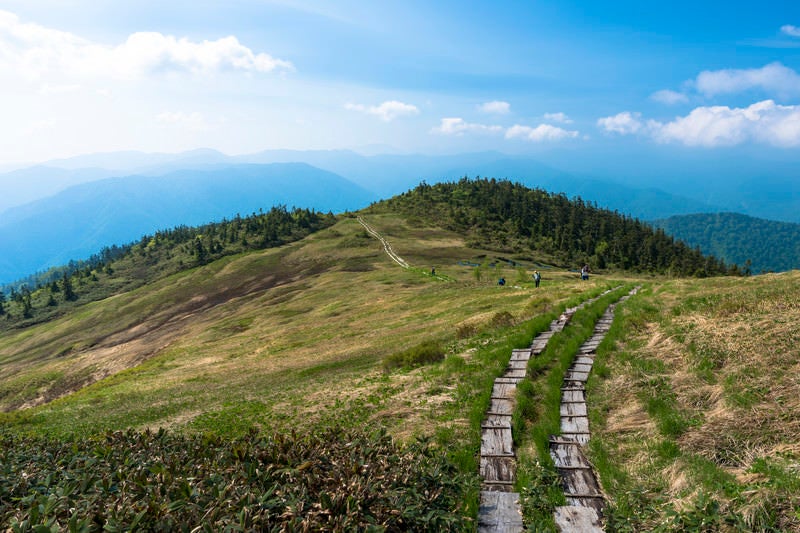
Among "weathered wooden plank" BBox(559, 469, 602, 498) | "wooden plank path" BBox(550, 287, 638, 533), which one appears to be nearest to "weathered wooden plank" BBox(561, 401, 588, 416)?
"wooden plank path" BBox(550, 287, 638, 533)

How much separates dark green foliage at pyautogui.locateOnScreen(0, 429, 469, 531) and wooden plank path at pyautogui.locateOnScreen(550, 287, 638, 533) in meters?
2.09

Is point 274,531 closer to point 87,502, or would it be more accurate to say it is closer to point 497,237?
point 87,502

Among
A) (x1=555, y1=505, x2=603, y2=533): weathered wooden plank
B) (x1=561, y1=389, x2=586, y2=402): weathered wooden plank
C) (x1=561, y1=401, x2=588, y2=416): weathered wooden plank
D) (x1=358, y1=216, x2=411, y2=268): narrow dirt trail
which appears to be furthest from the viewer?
(x1=358, y1=216, x2=411, y2=268): narrow dirt trail

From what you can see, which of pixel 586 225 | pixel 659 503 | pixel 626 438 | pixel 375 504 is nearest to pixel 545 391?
pixel 626 438

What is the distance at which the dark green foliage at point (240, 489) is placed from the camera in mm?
5848

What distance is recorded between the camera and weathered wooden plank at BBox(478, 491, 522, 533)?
751 cm

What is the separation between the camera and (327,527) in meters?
5.91

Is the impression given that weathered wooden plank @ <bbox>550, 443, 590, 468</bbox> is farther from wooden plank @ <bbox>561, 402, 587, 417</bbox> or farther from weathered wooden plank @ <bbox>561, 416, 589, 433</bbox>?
wooden plank @ <bbox>561, 402, 587, 417</bbox>

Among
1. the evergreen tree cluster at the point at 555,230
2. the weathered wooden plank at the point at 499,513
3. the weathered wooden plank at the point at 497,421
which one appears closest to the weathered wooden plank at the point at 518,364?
the weathered wooden plank at the point at 497,421

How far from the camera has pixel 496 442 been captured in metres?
10.6

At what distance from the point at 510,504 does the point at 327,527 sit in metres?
4.02

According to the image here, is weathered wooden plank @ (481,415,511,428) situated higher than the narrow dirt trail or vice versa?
weathered wooden plank @ (481,415,511,428)

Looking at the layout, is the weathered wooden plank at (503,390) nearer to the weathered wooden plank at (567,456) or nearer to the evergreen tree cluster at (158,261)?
the weathered wooden plank at (567,456)

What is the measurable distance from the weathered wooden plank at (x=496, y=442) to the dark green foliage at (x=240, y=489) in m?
1.50
